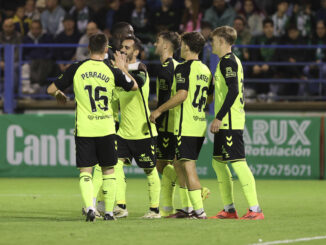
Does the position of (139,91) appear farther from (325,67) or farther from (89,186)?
(325,67)

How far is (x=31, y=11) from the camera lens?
1964 cm

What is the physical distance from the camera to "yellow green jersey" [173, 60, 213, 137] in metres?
9.52

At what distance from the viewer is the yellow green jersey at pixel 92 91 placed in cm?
888

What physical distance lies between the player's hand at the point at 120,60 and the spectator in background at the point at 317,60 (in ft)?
27.9

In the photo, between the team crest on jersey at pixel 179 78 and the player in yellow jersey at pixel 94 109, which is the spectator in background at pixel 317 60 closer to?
the team crest on jersey at pixel 179 78

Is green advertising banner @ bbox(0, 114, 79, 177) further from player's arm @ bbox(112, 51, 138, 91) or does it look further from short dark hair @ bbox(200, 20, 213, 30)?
player's arm @ bbox(112, 51, 138, 91)

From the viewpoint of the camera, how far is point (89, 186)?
29.1 feet

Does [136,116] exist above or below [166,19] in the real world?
Answer: below

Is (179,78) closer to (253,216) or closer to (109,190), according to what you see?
(109,190)

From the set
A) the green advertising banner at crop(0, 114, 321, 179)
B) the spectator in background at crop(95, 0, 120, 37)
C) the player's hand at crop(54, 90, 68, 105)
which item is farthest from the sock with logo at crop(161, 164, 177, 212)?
the spectator in background at crop(95, 0, 120, 37)

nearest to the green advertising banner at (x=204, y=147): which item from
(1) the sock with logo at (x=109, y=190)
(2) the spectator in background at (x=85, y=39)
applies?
(2) the spectator in background at (x=85, y=39)

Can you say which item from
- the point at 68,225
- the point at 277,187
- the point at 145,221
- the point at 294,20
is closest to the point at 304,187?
the point at 277,187

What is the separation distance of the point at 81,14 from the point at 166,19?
7.11 feet

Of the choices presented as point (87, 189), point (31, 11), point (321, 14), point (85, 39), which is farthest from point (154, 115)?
point (31, 11)
